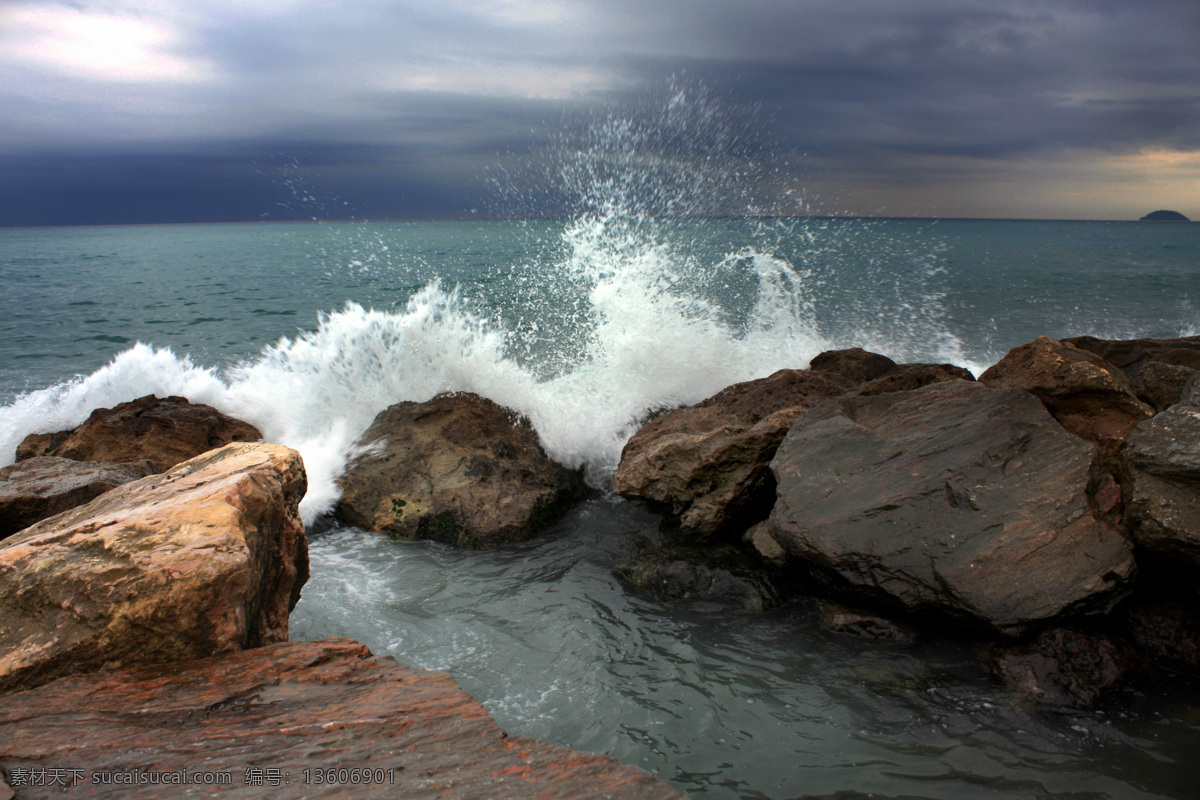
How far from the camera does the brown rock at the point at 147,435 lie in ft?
20.3

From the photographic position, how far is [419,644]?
3.86 meters

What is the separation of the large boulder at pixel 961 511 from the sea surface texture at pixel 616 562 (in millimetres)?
364

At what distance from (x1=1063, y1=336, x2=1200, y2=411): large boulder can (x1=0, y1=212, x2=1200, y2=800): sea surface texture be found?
2.01 meters

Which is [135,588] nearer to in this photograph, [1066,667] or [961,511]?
[961,511]

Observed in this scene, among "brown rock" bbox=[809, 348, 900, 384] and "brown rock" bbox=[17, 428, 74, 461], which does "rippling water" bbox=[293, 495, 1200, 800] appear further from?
"brown rock" bbox=[17, 428, 74, 461]

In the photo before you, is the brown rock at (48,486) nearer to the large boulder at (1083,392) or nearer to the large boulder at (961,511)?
the large boulder at (961,511)

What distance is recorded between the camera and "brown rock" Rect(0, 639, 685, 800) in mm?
1831

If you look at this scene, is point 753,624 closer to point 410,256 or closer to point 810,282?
point 810,282

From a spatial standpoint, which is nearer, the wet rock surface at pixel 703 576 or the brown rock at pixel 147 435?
the wet rock surface at pixel 703 576

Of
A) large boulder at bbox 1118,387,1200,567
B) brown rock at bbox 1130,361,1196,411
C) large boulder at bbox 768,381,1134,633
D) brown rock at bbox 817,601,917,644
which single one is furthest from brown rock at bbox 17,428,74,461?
brown rock at bbox 1130,361,1196,411

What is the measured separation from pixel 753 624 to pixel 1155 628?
2.03m

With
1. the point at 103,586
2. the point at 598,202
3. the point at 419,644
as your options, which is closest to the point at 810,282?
the point at 598,202

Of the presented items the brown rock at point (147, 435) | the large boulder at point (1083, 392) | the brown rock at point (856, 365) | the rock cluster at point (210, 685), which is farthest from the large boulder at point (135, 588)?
the brown rock at point (856, 365)

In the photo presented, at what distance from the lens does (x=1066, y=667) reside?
10.4 ft
